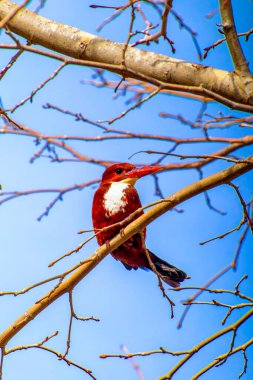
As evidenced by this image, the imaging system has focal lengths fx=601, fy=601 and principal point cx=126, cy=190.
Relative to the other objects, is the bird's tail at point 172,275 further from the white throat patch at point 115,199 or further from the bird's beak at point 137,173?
the bird's beak at point 137,173

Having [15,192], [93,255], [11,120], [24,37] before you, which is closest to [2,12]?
[24,37]

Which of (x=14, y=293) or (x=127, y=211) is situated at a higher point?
(x=127, y=211)

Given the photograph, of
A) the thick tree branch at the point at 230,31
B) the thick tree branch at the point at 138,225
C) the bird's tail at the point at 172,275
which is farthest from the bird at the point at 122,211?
the thick tree branch at the point at 230,31

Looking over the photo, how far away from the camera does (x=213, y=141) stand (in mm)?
1984

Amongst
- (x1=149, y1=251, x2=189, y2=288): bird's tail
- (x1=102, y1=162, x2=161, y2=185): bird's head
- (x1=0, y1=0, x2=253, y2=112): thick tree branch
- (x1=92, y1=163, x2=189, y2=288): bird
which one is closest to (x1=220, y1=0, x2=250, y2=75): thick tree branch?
(x1=0, y1=0, x2=253, y2=112): thick tree branch

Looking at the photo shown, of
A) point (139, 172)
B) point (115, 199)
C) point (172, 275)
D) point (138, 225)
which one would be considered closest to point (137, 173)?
point (139, 172)

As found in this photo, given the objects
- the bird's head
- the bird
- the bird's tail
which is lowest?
the bird's tail

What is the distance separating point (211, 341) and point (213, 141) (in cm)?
90

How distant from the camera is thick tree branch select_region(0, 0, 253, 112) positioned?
2.50 metres

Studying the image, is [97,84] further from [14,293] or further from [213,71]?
[14,293]

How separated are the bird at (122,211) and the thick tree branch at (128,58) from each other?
800 millimetres

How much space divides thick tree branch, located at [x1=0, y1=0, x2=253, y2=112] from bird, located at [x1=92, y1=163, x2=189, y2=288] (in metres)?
0.80

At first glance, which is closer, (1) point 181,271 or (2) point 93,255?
(2) point 93,255

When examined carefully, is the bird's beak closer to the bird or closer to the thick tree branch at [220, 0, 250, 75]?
the bird
